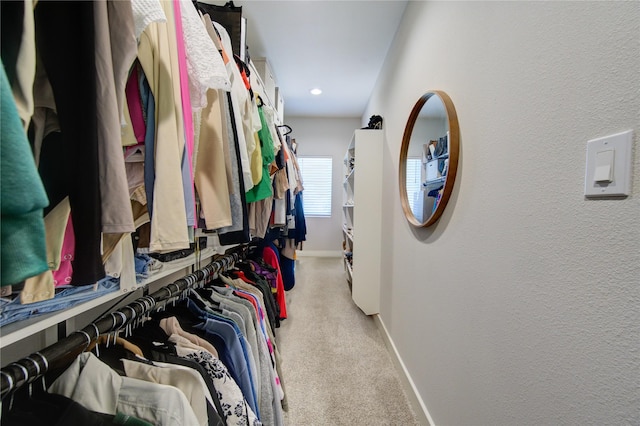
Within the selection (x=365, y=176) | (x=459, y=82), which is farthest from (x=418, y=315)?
(x=365, y=176)

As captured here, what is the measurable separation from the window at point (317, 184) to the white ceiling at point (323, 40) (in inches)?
60.0

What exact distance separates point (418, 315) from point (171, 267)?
1286mm

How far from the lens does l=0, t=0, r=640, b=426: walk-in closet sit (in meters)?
0.36

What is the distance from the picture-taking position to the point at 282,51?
8.07 feet

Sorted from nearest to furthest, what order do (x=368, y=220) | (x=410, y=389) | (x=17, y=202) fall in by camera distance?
(x=17, y=202)
(x=410, y=389)
(x=368, y=220)

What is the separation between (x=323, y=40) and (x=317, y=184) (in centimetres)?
279

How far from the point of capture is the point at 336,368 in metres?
1.73

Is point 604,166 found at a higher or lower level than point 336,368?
higher

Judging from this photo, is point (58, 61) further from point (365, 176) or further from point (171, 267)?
point (365, 176)

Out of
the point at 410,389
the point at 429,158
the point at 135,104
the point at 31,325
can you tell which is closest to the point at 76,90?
the point at 135,104

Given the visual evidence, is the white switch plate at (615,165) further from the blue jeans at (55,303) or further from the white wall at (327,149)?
the white wall at (327,149)

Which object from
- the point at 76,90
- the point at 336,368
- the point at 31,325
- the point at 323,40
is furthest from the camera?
the point at 323,40

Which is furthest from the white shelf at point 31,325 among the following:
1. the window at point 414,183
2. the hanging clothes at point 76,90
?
the window at point 414,183

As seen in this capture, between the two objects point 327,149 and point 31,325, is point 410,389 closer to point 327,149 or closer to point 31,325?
point 31,325
